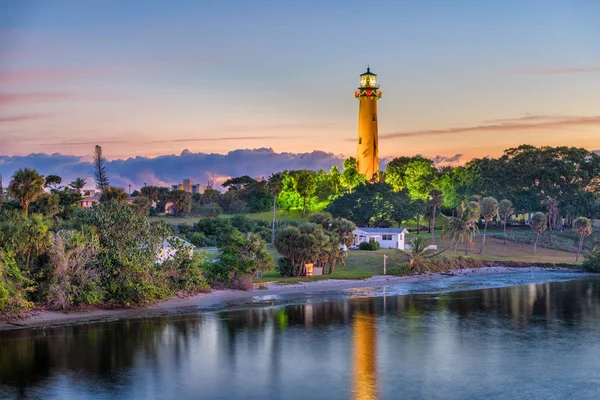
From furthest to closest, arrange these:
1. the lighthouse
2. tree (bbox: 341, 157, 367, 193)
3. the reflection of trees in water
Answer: tree (bbox: 341, 157, 367, 193) < the lighthouse < the reflection of trees in water

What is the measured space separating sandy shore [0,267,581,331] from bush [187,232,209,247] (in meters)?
23.5

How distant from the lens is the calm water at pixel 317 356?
31203 millimetres

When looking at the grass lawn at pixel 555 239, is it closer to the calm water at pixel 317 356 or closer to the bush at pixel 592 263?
the bush at pixel 592 263

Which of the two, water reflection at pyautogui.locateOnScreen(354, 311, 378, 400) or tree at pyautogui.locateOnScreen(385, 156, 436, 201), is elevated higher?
tree at pyautogui.locateOnScreen(385, 156, 436, 201)

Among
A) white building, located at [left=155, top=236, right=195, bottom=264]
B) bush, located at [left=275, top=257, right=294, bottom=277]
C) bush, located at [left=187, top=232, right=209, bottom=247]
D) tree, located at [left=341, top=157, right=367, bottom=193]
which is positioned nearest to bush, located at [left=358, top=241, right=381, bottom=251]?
bush, located at [left=187, top=232, right=209, bottom=247]

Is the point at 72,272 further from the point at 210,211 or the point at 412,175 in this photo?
the point at 412,175

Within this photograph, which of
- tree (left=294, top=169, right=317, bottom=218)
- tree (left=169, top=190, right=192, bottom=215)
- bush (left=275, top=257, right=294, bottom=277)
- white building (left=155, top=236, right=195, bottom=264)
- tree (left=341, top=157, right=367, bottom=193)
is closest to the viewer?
white building (left=155, top=236, right=195, bottom=264)

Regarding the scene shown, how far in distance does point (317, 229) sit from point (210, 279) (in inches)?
488

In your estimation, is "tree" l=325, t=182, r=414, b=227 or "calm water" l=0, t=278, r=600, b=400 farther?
"tree" l=325, t=182, r=414, b=227

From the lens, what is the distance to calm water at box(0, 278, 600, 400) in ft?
102

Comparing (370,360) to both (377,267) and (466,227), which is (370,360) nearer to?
(377,267)

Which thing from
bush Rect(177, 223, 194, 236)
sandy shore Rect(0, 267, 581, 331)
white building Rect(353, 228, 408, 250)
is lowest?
sandy shore Rect(0, 267, 581, 331)

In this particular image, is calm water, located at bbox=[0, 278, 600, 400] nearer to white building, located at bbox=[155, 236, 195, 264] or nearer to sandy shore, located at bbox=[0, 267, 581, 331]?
sandy shore, located at bbox=[0, 267, 581, 331]

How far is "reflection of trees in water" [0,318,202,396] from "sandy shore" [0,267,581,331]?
1538mm
